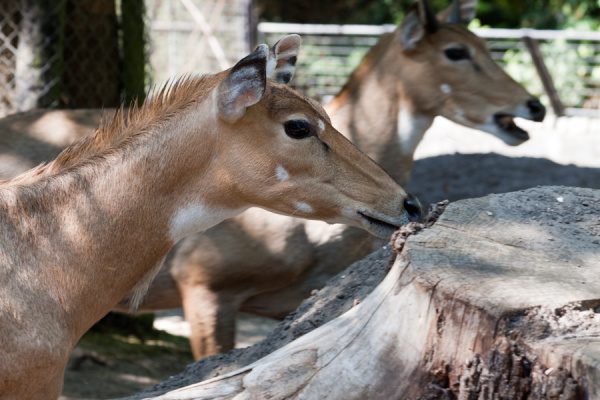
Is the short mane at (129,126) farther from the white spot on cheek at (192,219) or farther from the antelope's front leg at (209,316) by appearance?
the antelope's front leg at (209,316)

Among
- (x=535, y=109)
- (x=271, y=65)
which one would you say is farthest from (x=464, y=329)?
(x=535, y=109)

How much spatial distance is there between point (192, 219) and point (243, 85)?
0.68 meters

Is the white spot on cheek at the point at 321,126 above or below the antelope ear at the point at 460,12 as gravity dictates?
below

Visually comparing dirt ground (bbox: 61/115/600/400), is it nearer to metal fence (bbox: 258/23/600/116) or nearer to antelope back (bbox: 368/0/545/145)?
metal fence (bbox: 258/23/600/116)

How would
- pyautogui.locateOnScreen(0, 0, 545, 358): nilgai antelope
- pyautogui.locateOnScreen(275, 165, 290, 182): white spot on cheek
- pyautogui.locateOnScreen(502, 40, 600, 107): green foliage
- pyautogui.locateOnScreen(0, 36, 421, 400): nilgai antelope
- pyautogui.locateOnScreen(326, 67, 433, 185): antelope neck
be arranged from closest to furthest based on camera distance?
1. pyautogui.locateOnScreen(0, 36, 421, 400): nilgai antelope
2. pyautogui.locateOnScreen(275, 165, 290, 182): white spot on cheek
3. pyautogui.locateOnScreen(0, 0, 545, 358): nilgai antelope
4. pyautogui.locateOnScreen(326, 67, 433, 185): antelope neck
5. pyautogui.locateOnScreen(502, 40, 600, 107): green foliage

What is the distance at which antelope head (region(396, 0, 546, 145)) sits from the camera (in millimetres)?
6156

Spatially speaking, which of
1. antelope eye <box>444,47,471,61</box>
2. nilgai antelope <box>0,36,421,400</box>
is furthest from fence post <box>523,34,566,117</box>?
nilgai antelope <box>0,36,421,400</box>

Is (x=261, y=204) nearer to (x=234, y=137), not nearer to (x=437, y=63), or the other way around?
(x=234, y=137)

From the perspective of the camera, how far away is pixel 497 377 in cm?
241

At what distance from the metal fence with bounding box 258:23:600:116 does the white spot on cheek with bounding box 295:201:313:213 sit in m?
9.44

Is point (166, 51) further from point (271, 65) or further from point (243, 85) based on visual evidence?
point (243, 85)

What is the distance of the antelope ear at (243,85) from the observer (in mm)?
3473

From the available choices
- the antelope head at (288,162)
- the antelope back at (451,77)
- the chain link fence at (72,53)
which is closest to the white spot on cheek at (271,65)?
the antelope head at (288,162)

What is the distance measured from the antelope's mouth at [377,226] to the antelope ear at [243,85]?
2.72 ft
